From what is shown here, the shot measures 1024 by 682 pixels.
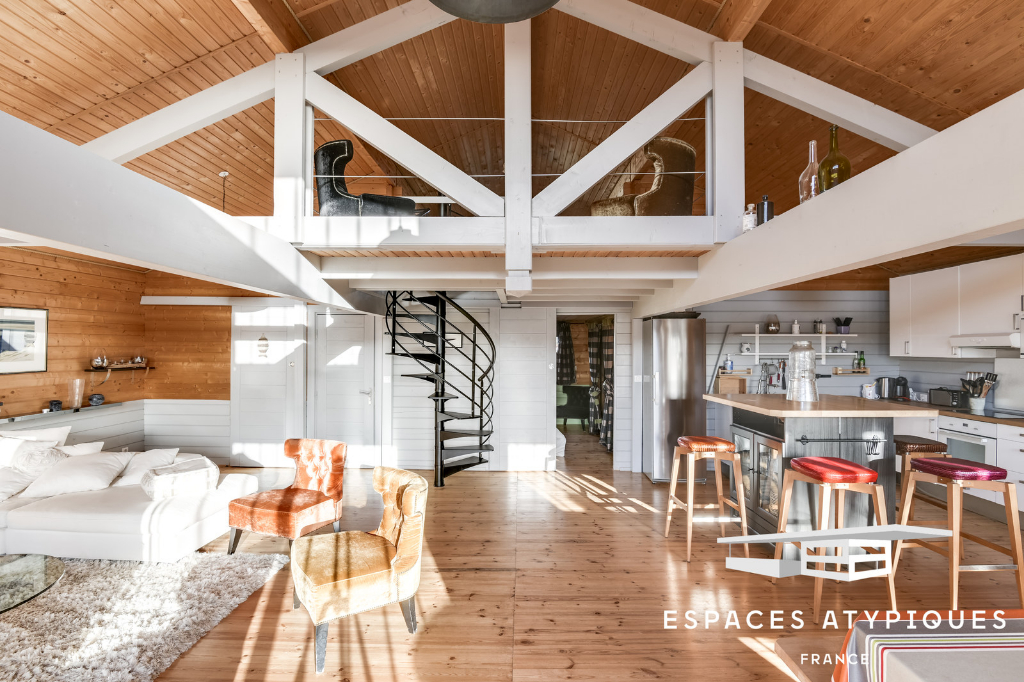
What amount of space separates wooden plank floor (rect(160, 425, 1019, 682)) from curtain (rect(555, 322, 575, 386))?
486cm

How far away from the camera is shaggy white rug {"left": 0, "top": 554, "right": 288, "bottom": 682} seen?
2.27 m

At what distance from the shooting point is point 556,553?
3561mm

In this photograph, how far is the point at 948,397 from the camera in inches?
188

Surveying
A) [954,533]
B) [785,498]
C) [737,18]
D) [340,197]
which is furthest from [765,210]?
[340,197]

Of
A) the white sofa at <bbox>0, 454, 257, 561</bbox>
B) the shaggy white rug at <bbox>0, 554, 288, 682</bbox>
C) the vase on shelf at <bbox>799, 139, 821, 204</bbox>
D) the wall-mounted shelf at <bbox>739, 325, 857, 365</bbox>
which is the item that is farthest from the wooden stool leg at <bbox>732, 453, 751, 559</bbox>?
the white sofa at <bbox>0, 454, 257, 561</bbox>

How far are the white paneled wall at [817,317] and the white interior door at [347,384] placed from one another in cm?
437

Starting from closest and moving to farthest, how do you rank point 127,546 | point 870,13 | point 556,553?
point 870,13 < point 127,546 < point 556,553

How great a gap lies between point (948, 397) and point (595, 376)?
463 centimetres

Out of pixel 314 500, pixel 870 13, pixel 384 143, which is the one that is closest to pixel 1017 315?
pixel 870 13

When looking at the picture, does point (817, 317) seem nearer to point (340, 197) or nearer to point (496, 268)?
point (496, 268)

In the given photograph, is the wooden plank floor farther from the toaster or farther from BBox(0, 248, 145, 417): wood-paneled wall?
BBox(0, 248, 145, 417): wood-paneled wall

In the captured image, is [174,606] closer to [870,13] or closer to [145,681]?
[145,681]

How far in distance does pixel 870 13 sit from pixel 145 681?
5183mm

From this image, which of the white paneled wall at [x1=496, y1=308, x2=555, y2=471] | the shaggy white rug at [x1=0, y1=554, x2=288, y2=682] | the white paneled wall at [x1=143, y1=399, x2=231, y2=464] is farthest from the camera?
the white paneled wall at [x1=143, y1=399, x2=231, y2=464]
